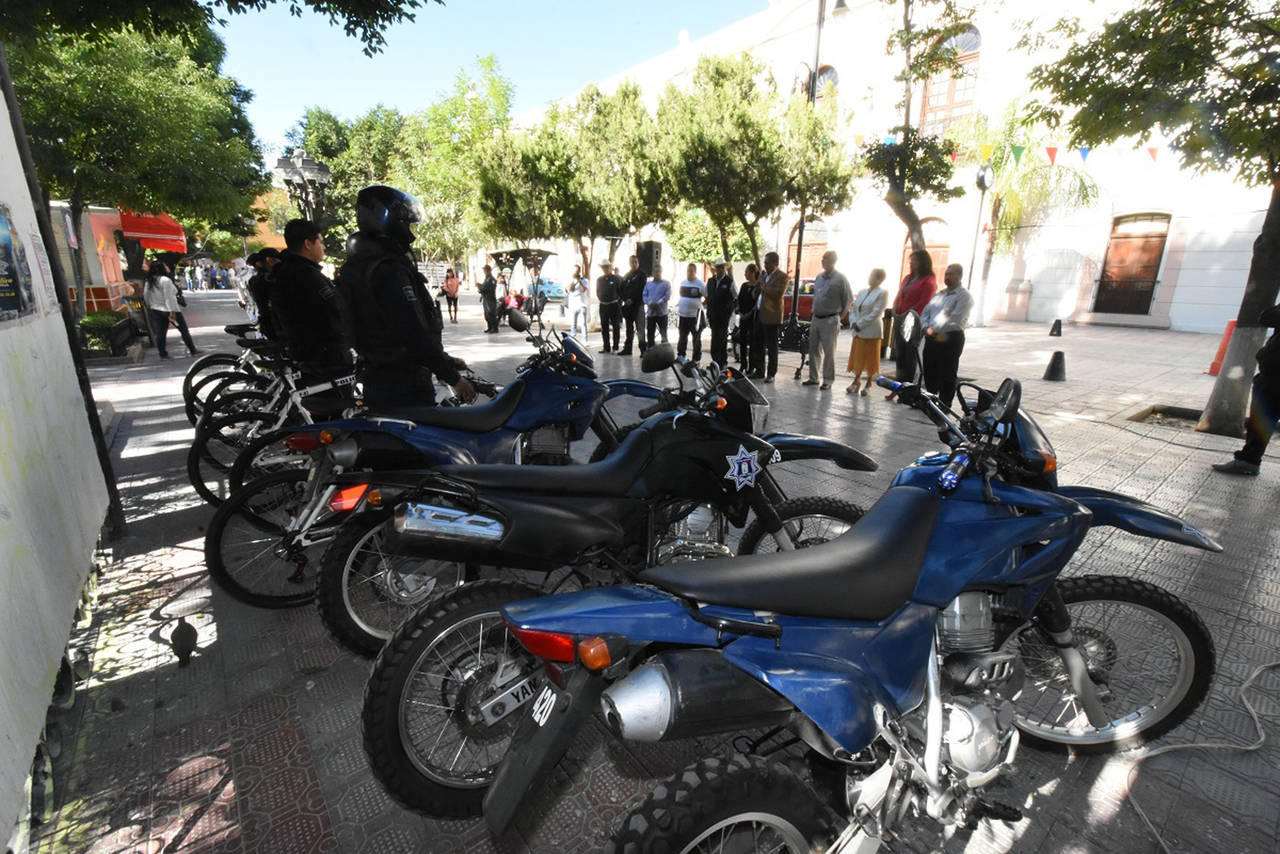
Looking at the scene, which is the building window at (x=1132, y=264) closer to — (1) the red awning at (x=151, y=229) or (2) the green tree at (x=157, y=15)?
(2) the green tree at (x=157, y=15)

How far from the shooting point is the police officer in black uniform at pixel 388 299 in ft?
10.9

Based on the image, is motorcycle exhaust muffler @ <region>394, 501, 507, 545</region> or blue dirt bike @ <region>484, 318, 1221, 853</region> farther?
motorcycle exhaust muffler @ <region>394, 501, 507, 545</region>

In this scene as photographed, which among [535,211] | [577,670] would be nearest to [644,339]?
[535,211]

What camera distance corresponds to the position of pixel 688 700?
4.38 ft

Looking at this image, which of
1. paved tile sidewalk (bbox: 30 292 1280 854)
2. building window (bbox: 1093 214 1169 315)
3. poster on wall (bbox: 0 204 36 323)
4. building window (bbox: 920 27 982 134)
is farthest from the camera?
building window (bbox: 920 27 982 134)

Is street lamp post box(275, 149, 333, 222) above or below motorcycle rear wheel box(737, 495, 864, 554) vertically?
above

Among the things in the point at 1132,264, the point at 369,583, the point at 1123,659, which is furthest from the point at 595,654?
the point at 1132,264

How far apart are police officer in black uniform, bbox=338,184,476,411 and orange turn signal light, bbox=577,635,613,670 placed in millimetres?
2371

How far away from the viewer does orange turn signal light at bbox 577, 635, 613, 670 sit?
1.32 meters

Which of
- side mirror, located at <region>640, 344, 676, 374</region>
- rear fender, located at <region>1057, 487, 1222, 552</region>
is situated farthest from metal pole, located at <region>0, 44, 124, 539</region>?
rear fender, located at <region>1057, 487, 1222, 552</region>

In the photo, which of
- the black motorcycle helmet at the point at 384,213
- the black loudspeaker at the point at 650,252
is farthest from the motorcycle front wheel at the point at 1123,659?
the black loudspeaker at the point at 650,252

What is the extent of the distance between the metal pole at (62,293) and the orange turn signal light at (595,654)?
3.79 m

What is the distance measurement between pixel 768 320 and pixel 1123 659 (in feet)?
24.9

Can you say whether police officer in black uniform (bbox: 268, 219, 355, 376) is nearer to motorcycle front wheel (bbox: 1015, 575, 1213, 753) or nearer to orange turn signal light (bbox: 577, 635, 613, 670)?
orange turn signal light (bbox: 577, 635, 613, 670)
